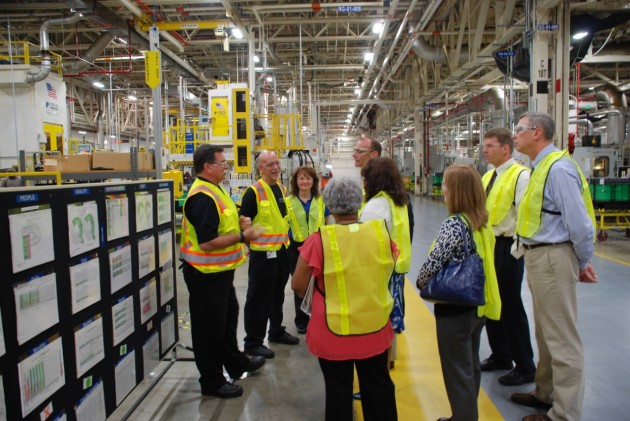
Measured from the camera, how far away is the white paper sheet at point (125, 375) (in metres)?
2.60

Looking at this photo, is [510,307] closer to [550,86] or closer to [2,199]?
[2,199]

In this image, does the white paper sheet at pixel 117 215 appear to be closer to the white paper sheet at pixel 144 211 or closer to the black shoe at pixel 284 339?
the white paper sheet at pixel 144 211

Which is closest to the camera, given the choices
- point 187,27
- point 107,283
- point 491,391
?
point 107,283

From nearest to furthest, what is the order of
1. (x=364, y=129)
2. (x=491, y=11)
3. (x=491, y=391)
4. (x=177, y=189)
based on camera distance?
(x=491, y=391), (x=177, y=189), (x=491, y=11), (x=364, y=129)

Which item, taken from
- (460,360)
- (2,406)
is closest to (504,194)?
Answer: (460,360)

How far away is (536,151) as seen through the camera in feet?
8.84

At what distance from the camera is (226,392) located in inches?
124

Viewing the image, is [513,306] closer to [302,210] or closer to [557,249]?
[557,249]

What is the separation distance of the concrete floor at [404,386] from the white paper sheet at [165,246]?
955 mm

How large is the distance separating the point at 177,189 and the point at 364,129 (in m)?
29.3

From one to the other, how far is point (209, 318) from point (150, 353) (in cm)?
53

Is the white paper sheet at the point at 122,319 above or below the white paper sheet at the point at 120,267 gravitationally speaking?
below

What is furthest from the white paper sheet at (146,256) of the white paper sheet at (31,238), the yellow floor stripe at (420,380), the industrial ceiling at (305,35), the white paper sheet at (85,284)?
the industrial ceiling at (305,35)

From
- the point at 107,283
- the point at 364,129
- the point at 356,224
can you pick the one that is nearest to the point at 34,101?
the point at 107,283
